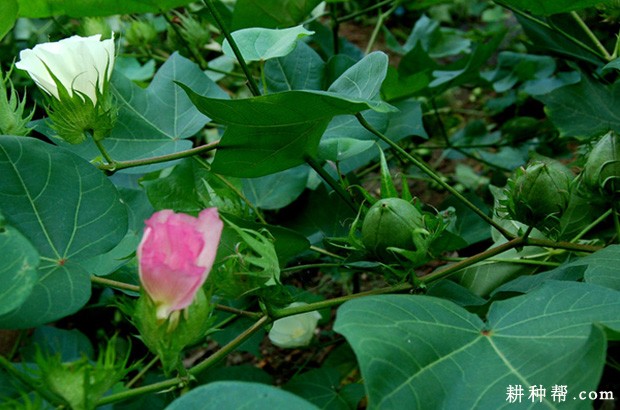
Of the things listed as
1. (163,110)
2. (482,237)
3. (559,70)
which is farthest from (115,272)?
(559,70)

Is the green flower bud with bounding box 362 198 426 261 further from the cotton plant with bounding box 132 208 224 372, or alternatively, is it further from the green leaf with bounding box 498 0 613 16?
the green leaf with bounding box 498 0 613 16

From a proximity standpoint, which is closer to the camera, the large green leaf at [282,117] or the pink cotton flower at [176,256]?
the pink cotton flower at [176,256]

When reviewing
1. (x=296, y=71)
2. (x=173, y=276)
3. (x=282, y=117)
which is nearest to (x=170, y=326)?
(x=173, y=276)

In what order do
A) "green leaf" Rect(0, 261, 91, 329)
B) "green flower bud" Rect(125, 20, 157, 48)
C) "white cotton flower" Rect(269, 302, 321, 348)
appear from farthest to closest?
"green flower bud" Rect(125, 20, 157, 48), "white cotton flower" Rect(269, 302, 321, 348), "green leaf" Rect(0, 261, 91, 329)

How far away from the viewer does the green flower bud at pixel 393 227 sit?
0.64 meters

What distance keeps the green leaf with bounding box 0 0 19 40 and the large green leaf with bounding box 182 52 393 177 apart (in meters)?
0.26

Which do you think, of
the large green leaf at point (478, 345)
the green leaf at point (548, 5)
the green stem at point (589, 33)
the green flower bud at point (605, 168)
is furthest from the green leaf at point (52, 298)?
the green stem at point (589, 33)

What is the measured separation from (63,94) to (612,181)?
59cm

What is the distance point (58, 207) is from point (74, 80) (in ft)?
0.42

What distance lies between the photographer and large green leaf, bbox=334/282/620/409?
500 millimetres

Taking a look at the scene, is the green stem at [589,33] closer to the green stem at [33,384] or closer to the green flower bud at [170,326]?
the green flower bud at [170,326]

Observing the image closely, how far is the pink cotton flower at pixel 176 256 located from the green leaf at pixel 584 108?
27.9 inches

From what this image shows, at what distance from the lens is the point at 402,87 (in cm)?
115

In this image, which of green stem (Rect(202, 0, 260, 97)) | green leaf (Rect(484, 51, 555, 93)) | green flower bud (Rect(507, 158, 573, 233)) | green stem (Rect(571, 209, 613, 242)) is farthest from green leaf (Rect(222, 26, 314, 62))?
green leaf (Rect(484, 51, 555, 93))
